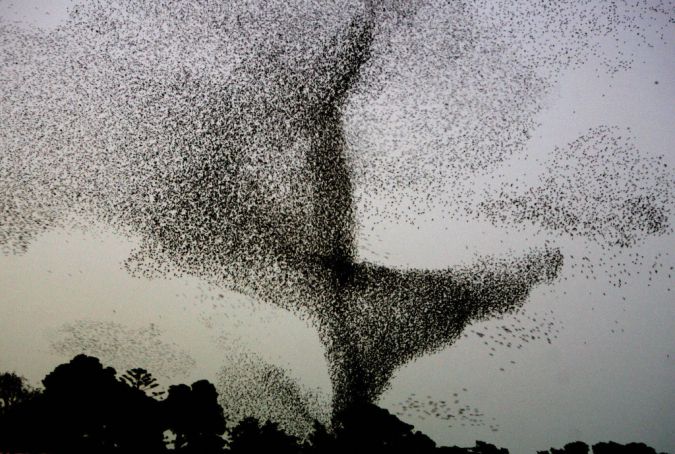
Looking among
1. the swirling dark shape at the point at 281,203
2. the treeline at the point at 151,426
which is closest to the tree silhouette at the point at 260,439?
the treeline at the point at 151,426

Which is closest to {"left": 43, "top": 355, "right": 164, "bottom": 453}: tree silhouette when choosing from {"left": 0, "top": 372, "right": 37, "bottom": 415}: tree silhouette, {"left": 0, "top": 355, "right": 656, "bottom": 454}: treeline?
{"left": 0, "top": 355, "right": 656, "bottom": 454}: treeline

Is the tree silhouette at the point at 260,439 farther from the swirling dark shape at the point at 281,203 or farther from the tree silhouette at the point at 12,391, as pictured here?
the tree silhouette at the point at 12,391

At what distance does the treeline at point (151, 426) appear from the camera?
7184 millimetres

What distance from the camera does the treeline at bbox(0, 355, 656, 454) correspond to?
718 centimetres

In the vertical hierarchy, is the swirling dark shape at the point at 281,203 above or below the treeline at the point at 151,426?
above

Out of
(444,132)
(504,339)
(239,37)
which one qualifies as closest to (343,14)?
(239,37)

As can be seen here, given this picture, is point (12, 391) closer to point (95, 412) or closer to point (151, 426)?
point (95, 412)

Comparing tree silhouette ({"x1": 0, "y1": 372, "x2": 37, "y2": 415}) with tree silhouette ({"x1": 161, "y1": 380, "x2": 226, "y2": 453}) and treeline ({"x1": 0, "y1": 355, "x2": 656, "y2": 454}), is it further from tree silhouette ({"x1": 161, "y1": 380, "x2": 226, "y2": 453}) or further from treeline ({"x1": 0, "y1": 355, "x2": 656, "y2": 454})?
tree silhouette ({"x1": 161, "y1": 380, "x2": 226, "y2": 453})

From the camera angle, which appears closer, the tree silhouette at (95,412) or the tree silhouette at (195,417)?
the tree silhouette at (95,412)

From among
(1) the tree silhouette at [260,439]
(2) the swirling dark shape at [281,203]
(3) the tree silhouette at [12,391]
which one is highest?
(2) the swirling dark shape at [281,203]

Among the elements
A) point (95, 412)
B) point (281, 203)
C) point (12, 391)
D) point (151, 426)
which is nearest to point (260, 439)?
point (151, 426)

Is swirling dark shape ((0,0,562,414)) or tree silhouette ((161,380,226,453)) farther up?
swirling dark shape ((0,0,562,414))

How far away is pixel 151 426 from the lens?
25.2 ft

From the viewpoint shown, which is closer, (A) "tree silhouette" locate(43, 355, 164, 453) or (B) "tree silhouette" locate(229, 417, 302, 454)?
(A) "tree silhouette" locate(43, 355, 164, 453)
